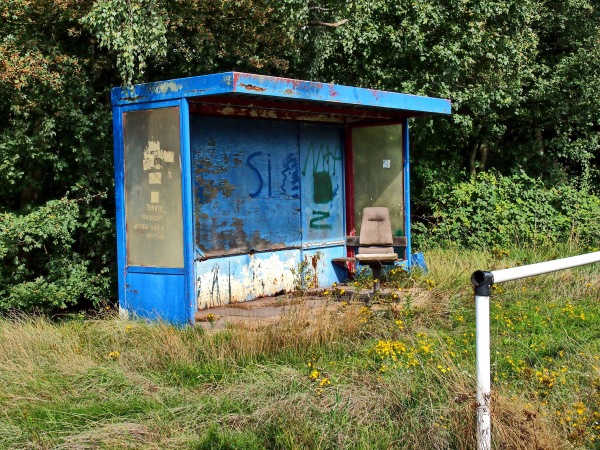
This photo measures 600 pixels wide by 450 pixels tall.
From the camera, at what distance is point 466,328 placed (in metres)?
6.93

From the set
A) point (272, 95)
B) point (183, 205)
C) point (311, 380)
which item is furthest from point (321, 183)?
point (311, 380)

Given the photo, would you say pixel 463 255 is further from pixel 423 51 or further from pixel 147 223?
pixel 147 223

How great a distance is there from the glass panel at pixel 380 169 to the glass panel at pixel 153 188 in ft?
12.2

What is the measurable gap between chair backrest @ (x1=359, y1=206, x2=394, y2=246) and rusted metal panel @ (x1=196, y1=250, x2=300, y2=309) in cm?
91

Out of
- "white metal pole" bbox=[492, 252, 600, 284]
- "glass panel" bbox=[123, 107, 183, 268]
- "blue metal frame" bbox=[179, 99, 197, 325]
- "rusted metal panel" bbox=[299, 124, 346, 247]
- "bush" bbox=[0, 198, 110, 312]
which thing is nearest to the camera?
"white metal pole" bbox=[492, 252, 600, 284]

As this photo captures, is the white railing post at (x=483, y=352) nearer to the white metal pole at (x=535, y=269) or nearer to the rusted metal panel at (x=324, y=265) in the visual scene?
the white metal pole at (x=535, y=269)

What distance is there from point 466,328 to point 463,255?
4.45 meters

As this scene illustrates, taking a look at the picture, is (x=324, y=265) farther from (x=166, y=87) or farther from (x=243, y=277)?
(x=166, y=87)

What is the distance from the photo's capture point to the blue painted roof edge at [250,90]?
7141 millimetres

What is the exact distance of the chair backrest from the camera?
9.64 meters

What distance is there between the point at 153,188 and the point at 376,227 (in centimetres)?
313

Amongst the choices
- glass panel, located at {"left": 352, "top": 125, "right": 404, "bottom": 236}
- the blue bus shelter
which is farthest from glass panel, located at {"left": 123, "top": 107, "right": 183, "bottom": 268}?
glass panel, located at {"left": 352, "top": 125, "right": 404, "bottom": 236}

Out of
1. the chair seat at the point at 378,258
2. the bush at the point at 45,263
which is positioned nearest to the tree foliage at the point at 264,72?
the bush at the point at 45,263

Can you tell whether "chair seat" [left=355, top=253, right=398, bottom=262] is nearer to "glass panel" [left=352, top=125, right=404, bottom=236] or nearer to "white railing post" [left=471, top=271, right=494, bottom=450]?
"glass panel" [left=352, top=125, right=404, bottom=236]
